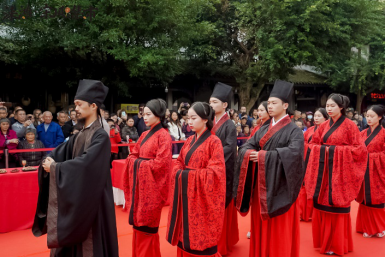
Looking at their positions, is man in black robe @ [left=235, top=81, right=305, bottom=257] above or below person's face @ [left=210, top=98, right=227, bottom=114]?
below

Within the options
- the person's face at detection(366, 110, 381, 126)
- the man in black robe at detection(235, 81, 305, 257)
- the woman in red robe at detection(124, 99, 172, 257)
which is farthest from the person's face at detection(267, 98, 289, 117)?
the person's face at detection(366, 110, 381, 126)

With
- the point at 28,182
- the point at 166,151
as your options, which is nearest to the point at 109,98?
the point at 28,182

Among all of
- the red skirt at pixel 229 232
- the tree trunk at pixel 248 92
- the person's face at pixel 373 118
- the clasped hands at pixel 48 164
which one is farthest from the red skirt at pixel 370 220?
the tree trunk at pixel 248 92

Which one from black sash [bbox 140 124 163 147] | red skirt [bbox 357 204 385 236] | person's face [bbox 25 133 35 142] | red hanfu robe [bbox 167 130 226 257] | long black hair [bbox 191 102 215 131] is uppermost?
long black hair [bbox 191 102 215 131]

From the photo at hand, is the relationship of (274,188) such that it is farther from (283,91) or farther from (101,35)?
(101,35)

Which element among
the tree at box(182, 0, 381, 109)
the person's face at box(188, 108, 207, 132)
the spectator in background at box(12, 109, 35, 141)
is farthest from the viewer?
the tree at box(182, 0, 381, 109)

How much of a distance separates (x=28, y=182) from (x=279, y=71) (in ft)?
36.8

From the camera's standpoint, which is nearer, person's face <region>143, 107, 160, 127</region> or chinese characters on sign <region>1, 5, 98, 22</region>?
person's face <region>143, 107, 160, 127</region>


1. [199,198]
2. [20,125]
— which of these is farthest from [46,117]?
[199,198]

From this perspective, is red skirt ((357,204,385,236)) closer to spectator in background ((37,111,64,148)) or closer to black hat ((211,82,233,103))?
black hat ((211,82,233,103))

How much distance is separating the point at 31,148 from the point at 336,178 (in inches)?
201

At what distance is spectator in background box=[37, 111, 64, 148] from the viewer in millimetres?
6902

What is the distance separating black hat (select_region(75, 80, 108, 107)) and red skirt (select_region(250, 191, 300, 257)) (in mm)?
1921

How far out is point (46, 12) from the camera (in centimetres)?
924
